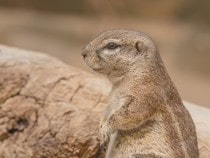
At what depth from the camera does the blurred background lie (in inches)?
395

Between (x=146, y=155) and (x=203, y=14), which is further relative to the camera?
(x=203, y=14)

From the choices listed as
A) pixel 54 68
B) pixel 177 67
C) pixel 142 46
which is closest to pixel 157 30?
pixel 177 67

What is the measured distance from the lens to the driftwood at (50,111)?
4715 millimetres

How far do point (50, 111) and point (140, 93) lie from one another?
43.7 inches

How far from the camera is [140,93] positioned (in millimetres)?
3926

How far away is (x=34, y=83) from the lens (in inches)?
197

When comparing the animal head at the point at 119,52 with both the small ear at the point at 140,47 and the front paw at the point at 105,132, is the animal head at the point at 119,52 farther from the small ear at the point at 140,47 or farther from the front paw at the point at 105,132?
the front paw at the point at 105,132

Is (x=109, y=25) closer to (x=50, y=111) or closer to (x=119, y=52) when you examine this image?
(x=50, y=111)

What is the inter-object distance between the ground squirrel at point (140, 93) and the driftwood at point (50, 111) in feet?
2.23

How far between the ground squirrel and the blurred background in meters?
5.49

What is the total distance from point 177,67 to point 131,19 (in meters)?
1.54

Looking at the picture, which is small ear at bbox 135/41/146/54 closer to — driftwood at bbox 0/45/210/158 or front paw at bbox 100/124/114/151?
front paw at bbox 100/124/114/151

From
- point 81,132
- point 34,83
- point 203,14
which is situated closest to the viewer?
point 81,132

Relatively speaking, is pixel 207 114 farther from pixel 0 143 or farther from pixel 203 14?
pixel 203 14
